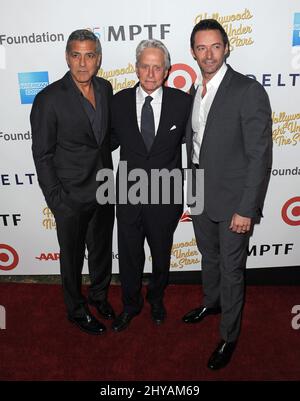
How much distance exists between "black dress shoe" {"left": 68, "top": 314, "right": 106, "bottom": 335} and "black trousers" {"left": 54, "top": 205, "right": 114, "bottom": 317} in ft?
0.13

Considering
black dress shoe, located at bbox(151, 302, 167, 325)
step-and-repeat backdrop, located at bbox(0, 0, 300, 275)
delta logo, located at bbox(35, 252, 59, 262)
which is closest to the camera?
step-and-repeat backdrop, located at bbox(0, 0, 300, 275)

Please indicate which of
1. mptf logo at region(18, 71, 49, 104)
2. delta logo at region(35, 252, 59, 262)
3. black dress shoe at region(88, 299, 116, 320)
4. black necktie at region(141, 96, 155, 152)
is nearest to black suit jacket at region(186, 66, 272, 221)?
black necktie at region(141, 96, 155, 152)

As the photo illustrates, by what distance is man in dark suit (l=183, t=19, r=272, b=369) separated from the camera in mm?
2080

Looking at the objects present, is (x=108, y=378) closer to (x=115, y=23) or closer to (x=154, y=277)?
(x=154, y=277)

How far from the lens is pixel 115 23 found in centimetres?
261

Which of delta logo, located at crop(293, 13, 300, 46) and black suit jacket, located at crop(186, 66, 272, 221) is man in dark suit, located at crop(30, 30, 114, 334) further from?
delta logo, located at crop(293, 13, 300, 46)

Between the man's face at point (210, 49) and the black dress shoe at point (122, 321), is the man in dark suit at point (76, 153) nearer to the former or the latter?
the black dress shoe at point (122, 321)

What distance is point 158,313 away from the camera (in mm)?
2859

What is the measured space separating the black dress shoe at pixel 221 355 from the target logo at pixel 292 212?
108 centimetres

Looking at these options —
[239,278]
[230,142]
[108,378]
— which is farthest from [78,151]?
[108,378]

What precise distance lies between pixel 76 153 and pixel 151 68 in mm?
633

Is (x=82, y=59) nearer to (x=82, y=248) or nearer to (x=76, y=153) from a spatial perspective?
(x=76, y=153)
